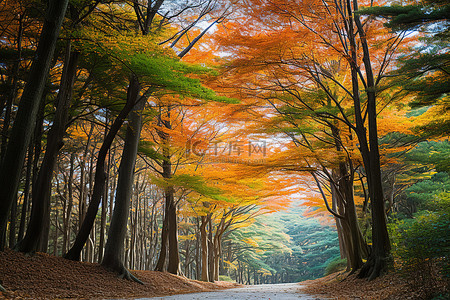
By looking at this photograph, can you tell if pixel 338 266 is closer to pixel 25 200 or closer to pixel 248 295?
pixel 248 295

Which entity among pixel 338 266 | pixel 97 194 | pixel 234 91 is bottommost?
pixel 338 266

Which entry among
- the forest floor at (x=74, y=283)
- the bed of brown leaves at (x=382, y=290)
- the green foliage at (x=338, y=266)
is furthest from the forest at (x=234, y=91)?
the green foliage at (x=338, y=266)

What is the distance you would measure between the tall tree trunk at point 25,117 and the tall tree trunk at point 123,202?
315cm

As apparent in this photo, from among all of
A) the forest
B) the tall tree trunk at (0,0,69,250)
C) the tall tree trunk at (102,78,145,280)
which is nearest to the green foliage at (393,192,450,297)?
the forest

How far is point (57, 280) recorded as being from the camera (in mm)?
6641

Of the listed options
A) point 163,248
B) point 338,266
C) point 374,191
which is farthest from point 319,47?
point 338,266

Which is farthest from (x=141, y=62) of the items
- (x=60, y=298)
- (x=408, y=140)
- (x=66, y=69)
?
(x=408, y=140)

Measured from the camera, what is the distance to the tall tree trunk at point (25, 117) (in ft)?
16.3

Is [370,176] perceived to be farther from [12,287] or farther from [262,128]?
[12,287]

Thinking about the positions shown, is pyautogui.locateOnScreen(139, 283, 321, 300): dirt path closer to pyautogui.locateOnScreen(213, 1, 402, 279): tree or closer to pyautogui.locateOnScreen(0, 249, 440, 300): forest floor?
pyautogui.locateOnScreen(0, 249, 440, 300): forest floor

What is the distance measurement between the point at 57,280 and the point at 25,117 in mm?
3561

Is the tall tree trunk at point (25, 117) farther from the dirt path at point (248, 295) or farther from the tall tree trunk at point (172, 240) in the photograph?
the tall tree trunk at point (172, 240)

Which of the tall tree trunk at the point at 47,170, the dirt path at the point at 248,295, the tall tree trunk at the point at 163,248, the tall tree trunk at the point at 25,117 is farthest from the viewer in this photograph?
the tall tree trunk at the point at 163,248

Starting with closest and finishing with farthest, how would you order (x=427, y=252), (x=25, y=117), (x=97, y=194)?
1. (x=427, y=252)
2. (x=25, y=117)
3. (x=97, y=194)
